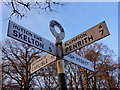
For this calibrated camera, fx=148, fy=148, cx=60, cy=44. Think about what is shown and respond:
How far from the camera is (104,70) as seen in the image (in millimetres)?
17531

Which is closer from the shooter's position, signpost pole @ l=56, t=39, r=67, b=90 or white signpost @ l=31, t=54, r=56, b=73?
signpost pole @ l=56, t=39, r=67, b=90

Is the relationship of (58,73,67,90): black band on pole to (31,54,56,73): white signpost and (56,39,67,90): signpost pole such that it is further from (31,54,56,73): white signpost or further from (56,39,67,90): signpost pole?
(31,54,56,73): white signpost

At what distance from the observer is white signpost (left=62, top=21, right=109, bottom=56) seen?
2.35 m

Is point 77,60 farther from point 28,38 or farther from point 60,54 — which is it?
point 28,38

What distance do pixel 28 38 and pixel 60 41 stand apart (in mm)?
627

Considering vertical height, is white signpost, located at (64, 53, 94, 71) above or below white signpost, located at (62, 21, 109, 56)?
below

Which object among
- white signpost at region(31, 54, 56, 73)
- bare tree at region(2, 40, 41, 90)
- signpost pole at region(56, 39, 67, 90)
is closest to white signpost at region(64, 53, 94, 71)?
signpost pole at region(56, 39, 67, 90)

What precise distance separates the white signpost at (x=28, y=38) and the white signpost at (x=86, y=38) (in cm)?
28

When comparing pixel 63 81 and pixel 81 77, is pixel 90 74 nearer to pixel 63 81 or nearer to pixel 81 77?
pixel 81 77

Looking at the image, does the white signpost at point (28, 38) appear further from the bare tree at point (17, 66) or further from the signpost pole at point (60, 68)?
the bare tree at point (17, 66)

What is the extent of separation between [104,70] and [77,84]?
389 cm

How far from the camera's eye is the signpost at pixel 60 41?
2396 millimetres

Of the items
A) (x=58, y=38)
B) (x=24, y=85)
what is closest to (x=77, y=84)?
(x=24, y=85)

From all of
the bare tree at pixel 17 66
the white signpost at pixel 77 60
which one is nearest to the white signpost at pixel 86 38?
the white signpost at pixel 77 60
